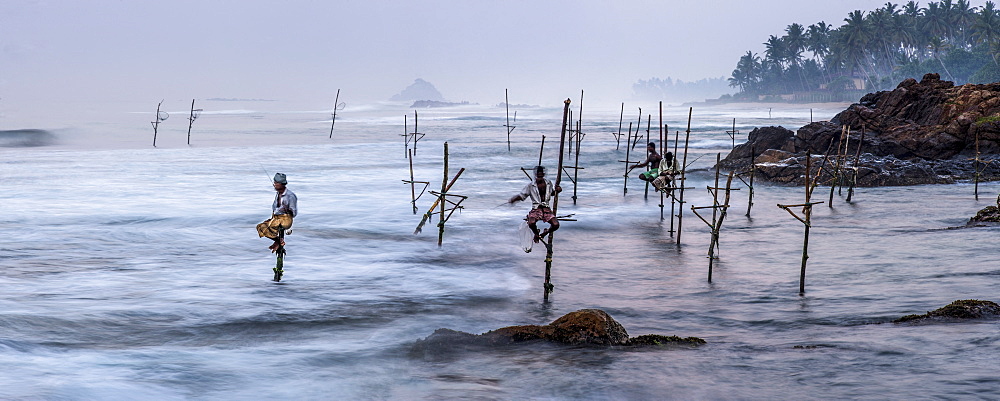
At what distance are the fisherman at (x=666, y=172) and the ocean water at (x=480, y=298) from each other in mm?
1560

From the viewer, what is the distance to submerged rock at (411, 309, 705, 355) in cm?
1273

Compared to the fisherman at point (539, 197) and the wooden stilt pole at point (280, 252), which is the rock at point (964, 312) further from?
the wooden stilt pole at point (280, 252)

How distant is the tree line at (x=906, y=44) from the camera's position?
117 meters

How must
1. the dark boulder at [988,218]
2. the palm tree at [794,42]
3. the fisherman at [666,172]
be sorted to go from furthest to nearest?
the palm tree at [794,42] < the fisherman at [666,172] < the dark boulder at [988,218]

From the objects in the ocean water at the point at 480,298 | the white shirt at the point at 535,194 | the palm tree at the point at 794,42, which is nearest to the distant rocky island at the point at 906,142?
the ocean water at the point at 480,298

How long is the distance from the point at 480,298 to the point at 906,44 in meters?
133

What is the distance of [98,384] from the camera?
1234 centimetres

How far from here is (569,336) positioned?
505 inches

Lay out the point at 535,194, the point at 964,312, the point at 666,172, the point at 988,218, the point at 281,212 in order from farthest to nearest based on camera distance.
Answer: the point at 666,172
the point at 988,218
the point at 281,212
the point at 535,194
the point at 964,312

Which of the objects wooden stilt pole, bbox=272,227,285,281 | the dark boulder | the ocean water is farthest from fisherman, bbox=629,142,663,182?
wooden stilt pole, bbox=272,227,285,281

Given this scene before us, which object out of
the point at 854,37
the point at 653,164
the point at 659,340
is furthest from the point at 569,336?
the point at 854,37

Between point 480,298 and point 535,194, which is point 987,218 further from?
point 535,194

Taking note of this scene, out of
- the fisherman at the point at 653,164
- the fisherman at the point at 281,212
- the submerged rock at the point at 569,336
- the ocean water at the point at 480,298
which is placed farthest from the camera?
the fisherman at the point at 653,164

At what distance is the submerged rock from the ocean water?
1.01 ft
